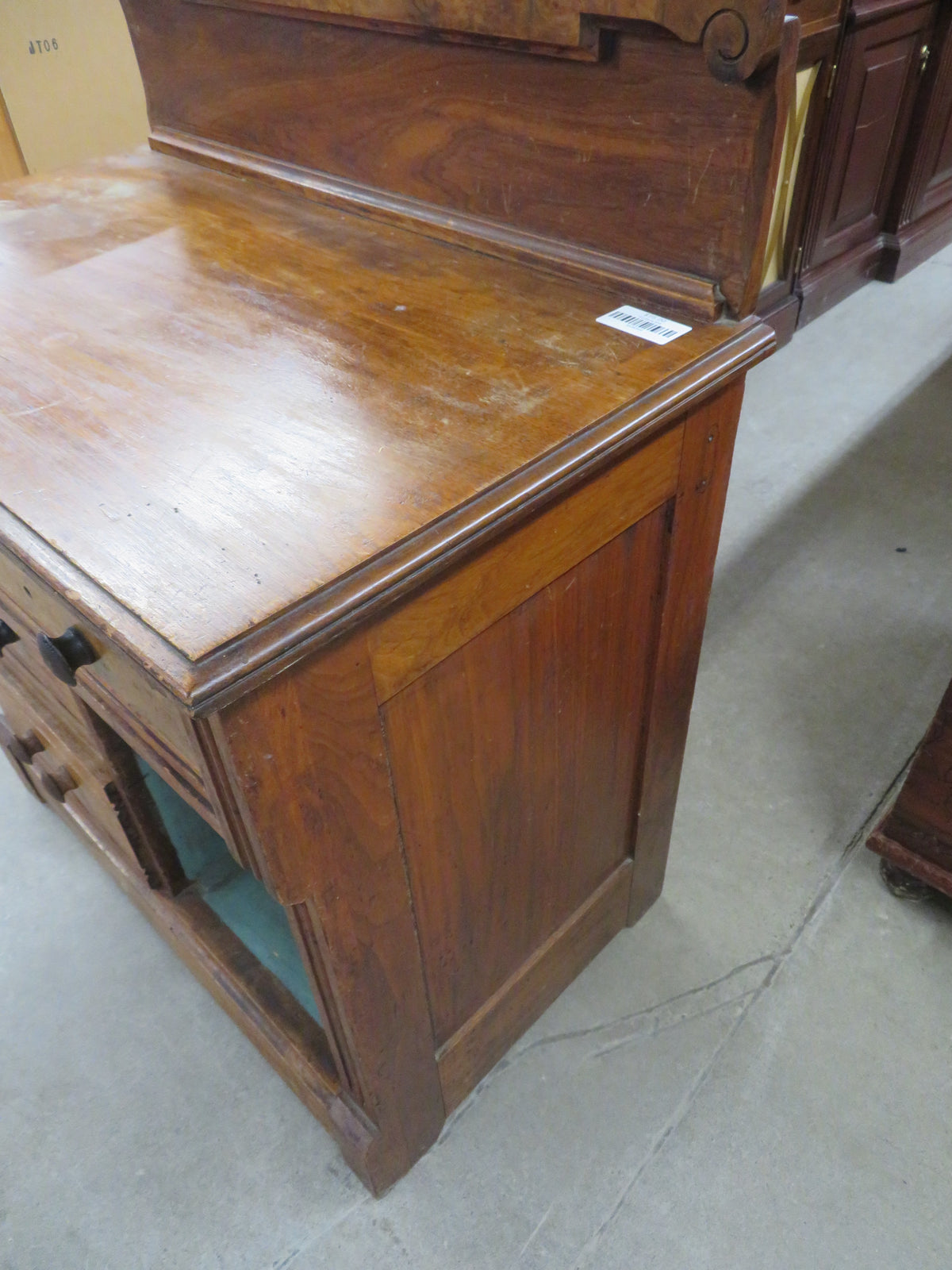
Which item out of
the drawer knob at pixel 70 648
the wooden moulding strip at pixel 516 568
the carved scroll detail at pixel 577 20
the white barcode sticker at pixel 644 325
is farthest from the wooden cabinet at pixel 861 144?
the drawer knob at pixel 70 648

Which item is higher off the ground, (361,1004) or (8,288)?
(8,288)

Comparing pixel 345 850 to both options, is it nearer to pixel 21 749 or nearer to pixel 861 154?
pixel 21 749

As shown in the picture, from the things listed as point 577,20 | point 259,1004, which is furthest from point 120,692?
point 577,20

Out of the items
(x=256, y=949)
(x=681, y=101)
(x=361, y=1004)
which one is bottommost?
(x=256, y=949)

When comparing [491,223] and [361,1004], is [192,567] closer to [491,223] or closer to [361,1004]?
[361,1004]

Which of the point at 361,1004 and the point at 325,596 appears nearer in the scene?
the point at 325,596

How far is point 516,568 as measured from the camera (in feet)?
2.39

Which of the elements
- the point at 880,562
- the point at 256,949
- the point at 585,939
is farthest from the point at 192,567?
the point at 880,562

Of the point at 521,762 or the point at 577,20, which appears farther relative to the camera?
the point at 521,762

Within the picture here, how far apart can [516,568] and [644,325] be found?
0.28m

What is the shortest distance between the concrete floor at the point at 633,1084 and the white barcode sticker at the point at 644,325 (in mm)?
895

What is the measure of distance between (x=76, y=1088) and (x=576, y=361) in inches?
44.4

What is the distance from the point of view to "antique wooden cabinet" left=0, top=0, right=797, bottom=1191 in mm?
621

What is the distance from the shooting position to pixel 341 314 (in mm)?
865
